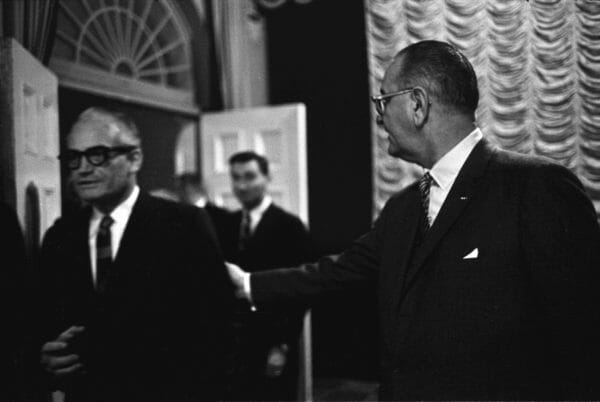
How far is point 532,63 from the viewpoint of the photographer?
1.69 metres

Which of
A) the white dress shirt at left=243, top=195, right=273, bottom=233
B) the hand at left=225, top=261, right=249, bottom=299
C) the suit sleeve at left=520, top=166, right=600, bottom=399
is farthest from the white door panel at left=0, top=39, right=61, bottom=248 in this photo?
the suit sleeve at left=520, top=166, right=600, bottom=399

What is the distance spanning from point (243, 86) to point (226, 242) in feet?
6.16

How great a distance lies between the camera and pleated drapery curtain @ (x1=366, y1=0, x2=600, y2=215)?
1623 mm

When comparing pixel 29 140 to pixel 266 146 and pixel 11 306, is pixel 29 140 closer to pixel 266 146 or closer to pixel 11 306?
pixel 11 306

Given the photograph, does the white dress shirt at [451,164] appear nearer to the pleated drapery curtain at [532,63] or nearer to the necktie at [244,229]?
the pleated drapery curtain at [532,63]

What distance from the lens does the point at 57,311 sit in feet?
6.61

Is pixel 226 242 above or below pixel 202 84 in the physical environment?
below

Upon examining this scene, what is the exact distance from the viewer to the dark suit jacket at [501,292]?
1.43 metres

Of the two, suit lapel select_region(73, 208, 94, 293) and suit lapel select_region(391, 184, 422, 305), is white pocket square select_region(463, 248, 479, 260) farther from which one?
suit lapel select_region(73, 208, 94, 293)

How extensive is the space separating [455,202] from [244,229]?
2451mm

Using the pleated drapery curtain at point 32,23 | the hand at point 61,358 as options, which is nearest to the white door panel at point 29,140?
the pleated drapery curtain at point 32,23

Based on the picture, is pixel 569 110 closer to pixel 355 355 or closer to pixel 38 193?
pixel 38 193

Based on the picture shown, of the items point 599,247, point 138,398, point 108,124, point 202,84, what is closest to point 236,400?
point 138,398

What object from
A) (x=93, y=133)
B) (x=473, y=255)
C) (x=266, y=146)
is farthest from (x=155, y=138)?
(x=473, y=255)
